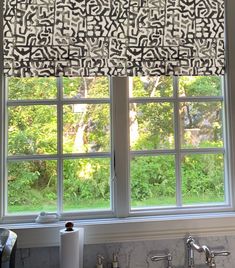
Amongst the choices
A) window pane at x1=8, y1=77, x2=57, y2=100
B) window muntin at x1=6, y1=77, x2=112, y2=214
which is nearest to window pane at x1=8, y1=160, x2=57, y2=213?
window muntin at x1=6, y1=77, x2=112, y2=214

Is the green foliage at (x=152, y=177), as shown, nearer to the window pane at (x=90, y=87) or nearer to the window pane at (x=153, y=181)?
the window pane at (x=153, y=181)

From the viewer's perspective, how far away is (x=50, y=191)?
5.53 ft

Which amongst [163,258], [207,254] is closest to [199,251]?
[207,254]

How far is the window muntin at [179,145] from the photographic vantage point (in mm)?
1741

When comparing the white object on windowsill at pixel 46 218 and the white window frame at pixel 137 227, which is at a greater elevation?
Result: the white object on windowsill at pixel 46 218

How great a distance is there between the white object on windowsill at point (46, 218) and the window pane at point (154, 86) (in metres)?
0.84

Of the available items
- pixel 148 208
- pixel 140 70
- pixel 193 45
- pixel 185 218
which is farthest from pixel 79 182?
pixel 193 45

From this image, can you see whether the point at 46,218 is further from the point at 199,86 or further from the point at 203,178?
the point at 199,86

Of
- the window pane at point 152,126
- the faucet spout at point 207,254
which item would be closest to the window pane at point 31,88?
the window pane at point 152,126

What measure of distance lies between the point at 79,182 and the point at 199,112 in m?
0.83

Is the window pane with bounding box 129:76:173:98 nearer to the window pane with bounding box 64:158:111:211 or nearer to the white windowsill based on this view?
the window pane with bounding box 64:158:111:211

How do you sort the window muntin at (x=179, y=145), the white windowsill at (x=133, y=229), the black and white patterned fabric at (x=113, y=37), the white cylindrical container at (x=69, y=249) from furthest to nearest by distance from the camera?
1. the window muntin at (x=179, y=145)
2. the black and white patterned fabric at (x=113, y=37)
3. the white windowsill at (x=133, y=229)
4. the white cylindrical container at (x=69, y=249)

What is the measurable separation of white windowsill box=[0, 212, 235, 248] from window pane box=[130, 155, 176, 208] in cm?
12

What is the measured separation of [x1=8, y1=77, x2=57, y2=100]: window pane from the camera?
1.69m
